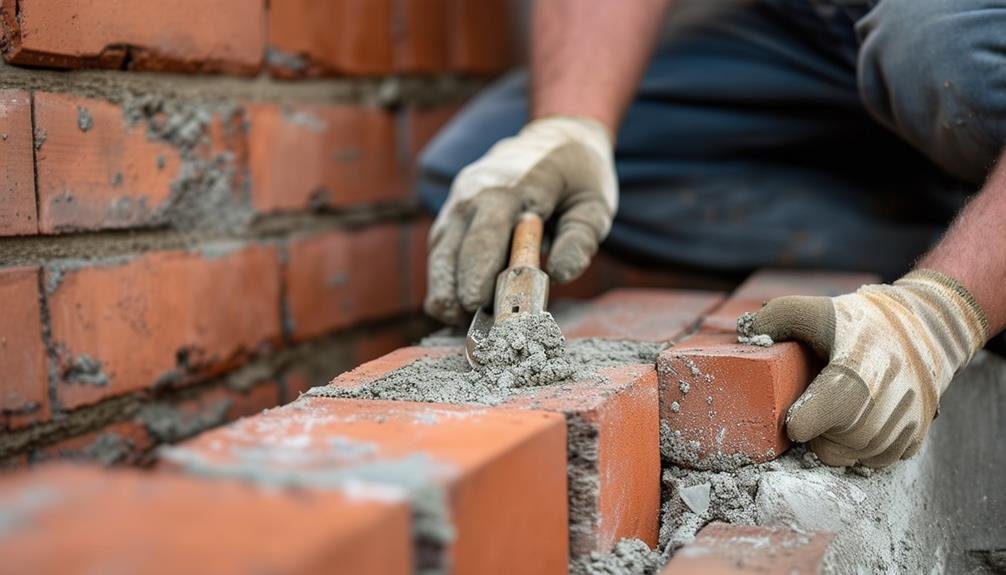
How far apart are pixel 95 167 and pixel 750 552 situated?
3.72 ft

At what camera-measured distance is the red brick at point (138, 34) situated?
1361mm

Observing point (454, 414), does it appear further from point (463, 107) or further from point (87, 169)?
point (463, 107)

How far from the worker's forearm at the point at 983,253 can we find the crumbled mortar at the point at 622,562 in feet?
2.05

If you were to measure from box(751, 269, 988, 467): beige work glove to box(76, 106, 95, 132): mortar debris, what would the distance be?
3.49ft

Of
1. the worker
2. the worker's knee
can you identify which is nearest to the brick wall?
the worker

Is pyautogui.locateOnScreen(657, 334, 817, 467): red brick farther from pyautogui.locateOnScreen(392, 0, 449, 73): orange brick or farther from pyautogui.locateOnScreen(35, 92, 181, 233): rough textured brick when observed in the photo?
pyautogui.locateOnScreen(392, 0, 449, 73): orange brick

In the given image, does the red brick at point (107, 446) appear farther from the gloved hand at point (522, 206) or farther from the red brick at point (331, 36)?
the red brick at point (331, 36)

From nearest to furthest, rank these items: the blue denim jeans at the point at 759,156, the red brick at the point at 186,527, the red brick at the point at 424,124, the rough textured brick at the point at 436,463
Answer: the red brick at the point at 186,527 < the rough textured brick at the point at 436,463 < the blue denim jeans at the point at 759,156 < the red brick at the point at 424,124

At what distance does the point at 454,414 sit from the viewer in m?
1.06

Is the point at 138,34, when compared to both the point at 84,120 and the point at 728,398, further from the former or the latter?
the point at 728,398

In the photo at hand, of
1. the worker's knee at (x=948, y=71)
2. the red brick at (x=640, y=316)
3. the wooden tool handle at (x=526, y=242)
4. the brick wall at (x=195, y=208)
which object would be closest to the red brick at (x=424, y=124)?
the brick wall at (x=195, y=208)

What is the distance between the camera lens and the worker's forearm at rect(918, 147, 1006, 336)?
138 cm

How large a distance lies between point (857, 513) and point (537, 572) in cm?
49

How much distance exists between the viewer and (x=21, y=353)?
1394 mm
